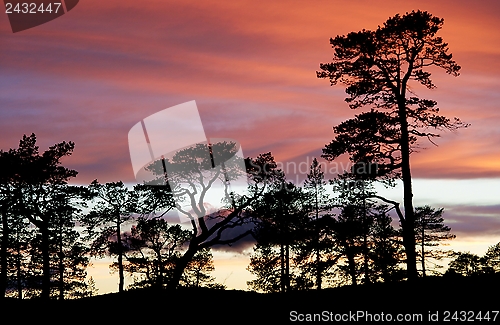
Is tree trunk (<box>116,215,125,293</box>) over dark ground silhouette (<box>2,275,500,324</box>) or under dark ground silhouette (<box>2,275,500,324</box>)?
over

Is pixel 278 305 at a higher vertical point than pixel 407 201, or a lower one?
lower

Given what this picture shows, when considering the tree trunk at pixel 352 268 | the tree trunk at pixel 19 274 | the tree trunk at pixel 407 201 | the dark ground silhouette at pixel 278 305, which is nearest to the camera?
the dark ground silhouette at pixel 278 305

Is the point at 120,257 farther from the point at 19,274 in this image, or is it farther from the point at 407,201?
the point at 407,201

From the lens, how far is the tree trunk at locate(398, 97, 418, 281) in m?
23.6

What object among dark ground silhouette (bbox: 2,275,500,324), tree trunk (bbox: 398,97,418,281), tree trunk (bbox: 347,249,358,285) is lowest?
dark ground silhouette (bbox: 2,275,500,324)

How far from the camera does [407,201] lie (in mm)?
23953

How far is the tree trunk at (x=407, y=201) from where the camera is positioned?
23.6m

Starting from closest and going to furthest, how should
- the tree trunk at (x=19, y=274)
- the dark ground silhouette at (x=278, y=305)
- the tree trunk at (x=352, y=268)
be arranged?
1. the dark ground silhouette at (x=278, y=305)
2. the tree trunk at (x=352, y=268)
3. the tree trunk at (x=19, y=274)

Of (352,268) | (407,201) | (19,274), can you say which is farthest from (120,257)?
(407,201)

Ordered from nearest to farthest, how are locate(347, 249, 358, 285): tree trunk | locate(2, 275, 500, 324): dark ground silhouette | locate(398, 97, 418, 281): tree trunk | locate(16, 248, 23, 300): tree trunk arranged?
locate(2, 275, 500, 324): dark ground silhouette → locate(398, 97, 418, 281): tree trunk → locate(347, 249, 358, 285): tree trunk → locate(16, 248, 23, 300): tree trunk

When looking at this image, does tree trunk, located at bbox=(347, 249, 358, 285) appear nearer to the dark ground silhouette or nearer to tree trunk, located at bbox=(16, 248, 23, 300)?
the dark ground silhouette

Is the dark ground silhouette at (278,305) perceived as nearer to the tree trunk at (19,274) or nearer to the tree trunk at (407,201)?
the tree trunk at (407,201)

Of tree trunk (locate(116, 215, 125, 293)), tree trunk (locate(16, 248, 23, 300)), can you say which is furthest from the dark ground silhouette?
tree trunk (locate(16, 248, 23, 300))

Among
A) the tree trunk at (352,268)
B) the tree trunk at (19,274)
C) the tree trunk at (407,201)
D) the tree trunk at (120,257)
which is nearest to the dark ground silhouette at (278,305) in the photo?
the tree trunk at (407,201)
